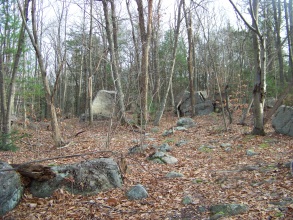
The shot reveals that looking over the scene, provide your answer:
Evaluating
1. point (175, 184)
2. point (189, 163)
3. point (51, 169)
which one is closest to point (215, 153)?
point (189, 163)

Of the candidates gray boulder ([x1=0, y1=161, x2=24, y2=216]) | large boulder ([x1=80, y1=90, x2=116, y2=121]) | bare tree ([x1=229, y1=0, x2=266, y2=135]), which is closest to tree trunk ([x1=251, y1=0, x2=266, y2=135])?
bare tree ([x1=229, y1=0, x2=266, y2=135])

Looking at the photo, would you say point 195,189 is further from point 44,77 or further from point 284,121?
point 44,77

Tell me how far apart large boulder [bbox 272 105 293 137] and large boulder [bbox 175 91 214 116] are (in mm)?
9009

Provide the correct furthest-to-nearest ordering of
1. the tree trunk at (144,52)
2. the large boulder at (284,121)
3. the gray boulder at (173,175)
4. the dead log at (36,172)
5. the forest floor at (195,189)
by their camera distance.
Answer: the tree trunk at (144,52)
the large boulder at (284,121)
the gray boulder at (173,175)
the dead log at (36,172)
the forest floor at (195,189)

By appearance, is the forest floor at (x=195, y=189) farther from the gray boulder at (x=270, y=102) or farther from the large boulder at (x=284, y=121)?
the gray boulder at (x=270, y=102)

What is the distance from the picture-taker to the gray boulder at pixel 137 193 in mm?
5016

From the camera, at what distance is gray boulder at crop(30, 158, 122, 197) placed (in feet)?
17.0

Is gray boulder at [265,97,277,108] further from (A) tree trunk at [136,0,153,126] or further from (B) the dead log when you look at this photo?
(B) the dead log

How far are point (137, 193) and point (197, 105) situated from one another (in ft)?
49.6

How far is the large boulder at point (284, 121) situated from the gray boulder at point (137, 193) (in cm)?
647

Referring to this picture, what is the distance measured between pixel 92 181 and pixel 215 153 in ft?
14.3

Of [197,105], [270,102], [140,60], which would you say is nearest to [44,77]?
[140,60]

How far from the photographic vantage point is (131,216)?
432cm

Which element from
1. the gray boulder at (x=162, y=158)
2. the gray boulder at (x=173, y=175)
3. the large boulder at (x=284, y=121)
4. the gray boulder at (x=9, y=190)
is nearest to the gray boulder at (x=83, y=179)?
the gray boulder at (x=9, y=190)
